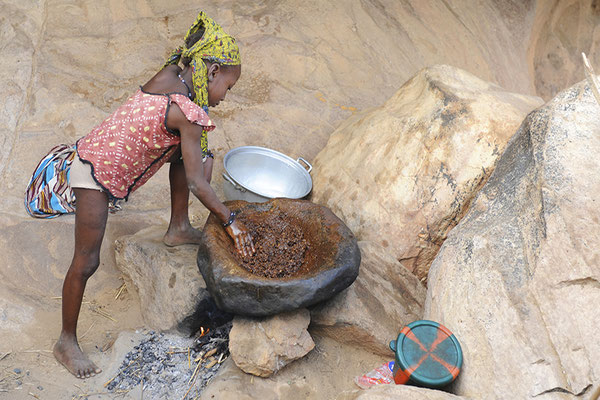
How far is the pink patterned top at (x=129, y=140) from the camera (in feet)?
9.05

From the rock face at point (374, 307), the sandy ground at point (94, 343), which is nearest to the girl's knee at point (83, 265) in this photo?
the sandy ground at point (94, 343)

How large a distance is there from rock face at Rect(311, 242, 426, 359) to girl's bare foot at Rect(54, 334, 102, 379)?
1126mm

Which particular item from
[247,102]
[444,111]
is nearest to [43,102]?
[247,102]

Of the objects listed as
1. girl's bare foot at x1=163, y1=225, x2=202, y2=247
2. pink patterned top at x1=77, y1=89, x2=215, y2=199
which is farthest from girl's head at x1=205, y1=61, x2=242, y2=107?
girl's bare foot at x1=163, y1=225, x2=202, y2=247

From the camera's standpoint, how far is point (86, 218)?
2.86 m

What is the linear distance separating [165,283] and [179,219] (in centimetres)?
38

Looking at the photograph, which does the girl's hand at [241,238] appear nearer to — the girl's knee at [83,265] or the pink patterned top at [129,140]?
the pink patterned top at [129,140]

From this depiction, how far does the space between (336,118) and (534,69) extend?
2.71m

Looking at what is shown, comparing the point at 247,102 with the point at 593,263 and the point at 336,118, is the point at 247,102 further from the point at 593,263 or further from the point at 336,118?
the point at 593,263

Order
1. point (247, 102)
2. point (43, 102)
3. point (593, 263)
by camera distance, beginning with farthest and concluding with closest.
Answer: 1. point (247, 102)
2. point (43, 102)
3. point (593, 263)

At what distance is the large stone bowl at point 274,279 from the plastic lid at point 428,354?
1.29 ft

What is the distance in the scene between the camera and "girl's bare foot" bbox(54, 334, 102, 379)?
9.66 ft

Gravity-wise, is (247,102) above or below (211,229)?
below

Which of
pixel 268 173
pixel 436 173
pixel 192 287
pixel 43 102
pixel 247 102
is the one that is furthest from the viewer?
pixel 247 102
